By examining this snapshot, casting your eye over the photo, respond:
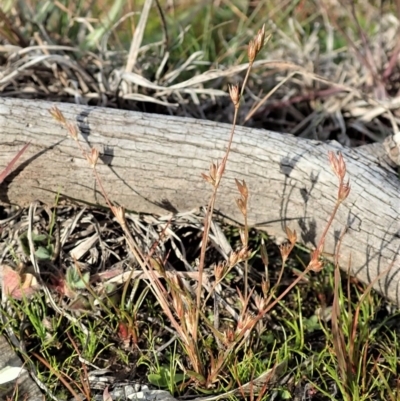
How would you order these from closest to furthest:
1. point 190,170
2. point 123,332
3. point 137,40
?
point 123,332, point 190,170, point 137,40

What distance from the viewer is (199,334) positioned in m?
2.23

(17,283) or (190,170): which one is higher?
(190,170)

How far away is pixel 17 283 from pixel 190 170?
78 centimetres

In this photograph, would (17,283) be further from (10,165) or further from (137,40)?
(137,40)

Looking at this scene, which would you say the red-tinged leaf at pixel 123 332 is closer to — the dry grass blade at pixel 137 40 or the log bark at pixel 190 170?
the log bark at pixel 190 170

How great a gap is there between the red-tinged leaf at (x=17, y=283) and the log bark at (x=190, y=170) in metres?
0.33

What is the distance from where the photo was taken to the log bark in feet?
7.84

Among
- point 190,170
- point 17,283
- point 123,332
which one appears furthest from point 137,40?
point 123,332

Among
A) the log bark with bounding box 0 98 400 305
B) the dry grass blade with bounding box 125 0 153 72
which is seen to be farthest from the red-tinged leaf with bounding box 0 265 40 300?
the dry grass blade with bounding box 125 0 153 72

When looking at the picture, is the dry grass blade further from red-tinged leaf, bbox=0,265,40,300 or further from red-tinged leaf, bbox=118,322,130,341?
red-tinged leaf, bbox=118,322,130,341

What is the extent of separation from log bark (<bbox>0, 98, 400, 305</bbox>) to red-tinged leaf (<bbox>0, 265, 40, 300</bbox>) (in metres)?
0.33

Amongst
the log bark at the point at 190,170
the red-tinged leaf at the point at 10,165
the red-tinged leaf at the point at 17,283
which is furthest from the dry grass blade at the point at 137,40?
the red-tinged leaf at the point at 17,283

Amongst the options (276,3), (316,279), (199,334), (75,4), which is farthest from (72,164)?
(276,3)

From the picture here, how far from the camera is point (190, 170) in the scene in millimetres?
2443
